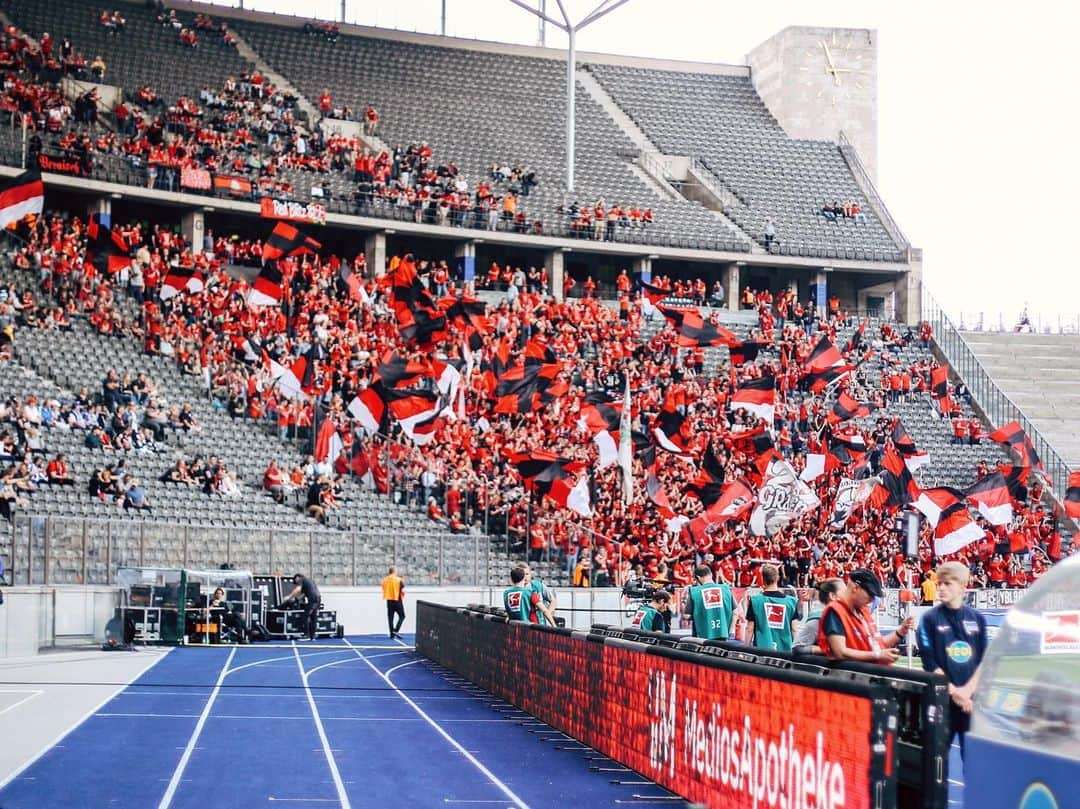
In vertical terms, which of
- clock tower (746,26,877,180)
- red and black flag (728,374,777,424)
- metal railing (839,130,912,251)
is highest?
clock tower (746,26,877,180)

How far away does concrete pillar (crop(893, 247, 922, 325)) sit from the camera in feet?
197

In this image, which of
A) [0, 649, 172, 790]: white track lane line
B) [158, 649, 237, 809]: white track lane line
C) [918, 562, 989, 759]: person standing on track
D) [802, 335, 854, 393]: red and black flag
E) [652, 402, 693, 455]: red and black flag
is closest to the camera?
[918, 562, 989, 759]: person standing on track

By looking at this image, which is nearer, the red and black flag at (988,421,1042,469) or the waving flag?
the waving flag

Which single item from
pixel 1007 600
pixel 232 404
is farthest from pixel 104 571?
pixel 1007 600

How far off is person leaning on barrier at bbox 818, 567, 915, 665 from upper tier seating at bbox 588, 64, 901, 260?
162 feet

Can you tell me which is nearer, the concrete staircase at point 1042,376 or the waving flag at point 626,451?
the waving flag at point 626,451

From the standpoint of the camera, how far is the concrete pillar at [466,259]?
177 feet

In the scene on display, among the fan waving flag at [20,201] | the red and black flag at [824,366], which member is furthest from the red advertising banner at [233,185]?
the fan waving flag at [20,201]

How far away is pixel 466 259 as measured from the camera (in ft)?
178

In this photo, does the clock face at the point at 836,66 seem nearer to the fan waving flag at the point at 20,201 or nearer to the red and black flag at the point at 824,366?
the red and black flag at the point at 824,366

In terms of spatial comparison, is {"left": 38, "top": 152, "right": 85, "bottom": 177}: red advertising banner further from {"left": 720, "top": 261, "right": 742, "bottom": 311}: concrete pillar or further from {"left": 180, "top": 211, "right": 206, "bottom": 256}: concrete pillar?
{"left": 720, "top": 261, "right": 742, "bottom": 311}: concrete pillar

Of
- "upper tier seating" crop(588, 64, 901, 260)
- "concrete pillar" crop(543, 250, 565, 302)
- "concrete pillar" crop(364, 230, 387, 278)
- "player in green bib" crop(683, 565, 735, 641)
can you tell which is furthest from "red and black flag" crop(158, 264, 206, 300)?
"upper tier seating" crop(588, 64, 901, 260)

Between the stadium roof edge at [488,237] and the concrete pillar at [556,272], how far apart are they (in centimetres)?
30

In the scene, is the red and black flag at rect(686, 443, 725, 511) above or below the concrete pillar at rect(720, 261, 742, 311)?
below
